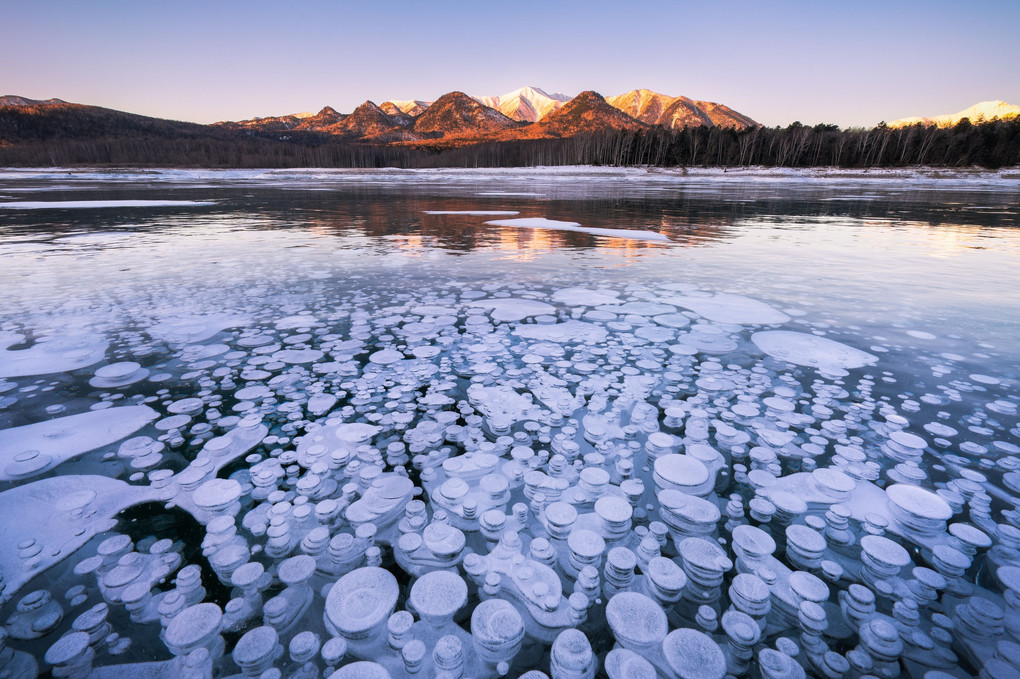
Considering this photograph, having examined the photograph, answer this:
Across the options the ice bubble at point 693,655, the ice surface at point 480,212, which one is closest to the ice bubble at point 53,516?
the ice bubble at point 693,655

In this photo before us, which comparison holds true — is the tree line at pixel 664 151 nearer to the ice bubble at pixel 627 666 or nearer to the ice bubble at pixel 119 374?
the ice bubble at pixel 119 374

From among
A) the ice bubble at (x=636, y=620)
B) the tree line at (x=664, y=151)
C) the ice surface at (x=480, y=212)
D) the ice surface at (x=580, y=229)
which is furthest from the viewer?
the tree line at (x=664, y=151)

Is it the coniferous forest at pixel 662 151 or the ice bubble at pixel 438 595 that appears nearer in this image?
the ice bubble at pixel 438 595

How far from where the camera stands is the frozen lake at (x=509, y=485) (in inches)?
48.3

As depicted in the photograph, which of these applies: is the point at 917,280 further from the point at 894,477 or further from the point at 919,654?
the point at 919,654

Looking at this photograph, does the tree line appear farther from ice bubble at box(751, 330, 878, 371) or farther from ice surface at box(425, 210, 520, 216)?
ice bubble at box(751, 330, 878, 371)

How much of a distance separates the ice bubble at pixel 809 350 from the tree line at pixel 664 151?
2692 inches

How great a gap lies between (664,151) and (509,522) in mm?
72129

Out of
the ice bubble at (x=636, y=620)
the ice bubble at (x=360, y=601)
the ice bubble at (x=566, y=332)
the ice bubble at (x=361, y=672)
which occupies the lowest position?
the ice bubble at (x=361, y=672)

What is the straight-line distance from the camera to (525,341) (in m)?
3.38

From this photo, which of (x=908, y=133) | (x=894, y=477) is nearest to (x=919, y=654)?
(x=894, y=477)

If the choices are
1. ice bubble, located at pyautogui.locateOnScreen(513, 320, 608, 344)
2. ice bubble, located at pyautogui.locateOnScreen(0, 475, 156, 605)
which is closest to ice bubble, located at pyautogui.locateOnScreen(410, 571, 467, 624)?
ice bubble, located at pyautogui.locateOnScreen(0, 475, 156, 605)

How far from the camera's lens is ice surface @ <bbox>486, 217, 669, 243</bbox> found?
8453 mm

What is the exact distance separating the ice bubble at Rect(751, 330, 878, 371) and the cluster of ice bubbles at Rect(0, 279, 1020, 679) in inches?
2.6
